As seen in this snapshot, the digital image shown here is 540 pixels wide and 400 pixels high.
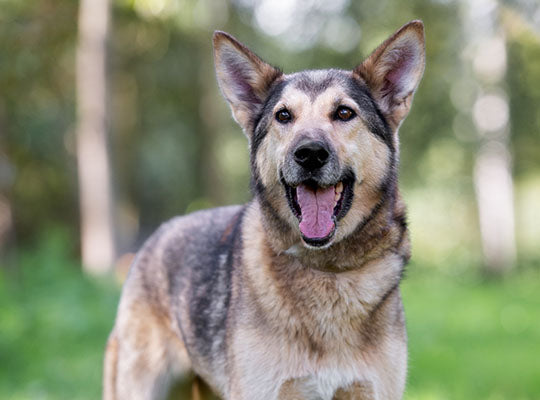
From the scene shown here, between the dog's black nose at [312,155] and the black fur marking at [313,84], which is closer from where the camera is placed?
the dog's black nose at [312,155]

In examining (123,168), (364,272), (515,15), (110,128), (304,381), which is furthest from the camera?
→ (123,168)

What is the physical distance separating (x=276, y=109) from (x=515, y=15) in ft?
10.9

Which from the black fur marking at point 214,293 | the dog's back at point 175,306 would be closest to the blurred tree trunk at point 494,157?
the dog's back at point 175,306

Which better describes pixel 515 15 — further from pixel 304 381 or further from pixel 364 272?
pixel 304 381

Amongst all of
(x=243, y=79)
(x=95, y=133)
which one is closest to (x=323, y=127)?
(x=243, y=79)

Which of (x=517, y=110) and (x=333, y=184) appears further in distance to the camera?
(x=517, y=110)

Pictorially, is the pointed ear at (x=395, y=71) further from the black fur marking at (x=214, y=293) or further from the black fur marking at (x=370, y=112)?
the black fur marking at (x=214, y=293)

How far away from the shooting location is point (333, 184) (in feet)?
11.6

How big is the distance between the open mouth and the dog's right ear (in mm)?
693

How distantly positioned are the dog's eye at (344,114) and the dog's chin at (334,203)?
33 cm

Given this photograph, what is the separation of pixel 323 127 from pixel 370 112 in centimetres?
36

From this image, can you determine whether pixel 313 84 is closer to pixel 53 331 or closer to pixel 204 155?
pixel 53 331

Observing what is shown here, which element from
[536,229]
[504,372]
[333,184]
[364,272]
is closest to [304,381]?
[364,272]

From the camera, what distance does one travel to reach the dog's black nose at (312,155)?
342cm
